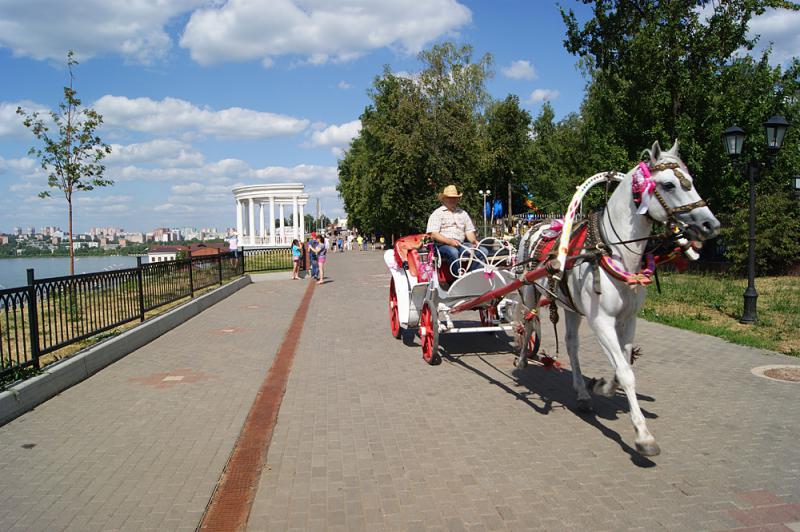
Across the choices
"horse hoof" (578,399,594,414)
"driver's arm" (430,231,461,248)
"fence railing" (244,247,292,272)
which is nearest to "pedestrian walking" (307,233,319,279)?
"fence railing" (244,247,292,272)

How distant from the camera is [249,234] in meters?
58.3

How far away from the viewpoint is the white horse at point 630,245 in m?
4.09

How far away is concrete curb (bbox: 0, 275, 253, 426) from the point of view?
5619mm

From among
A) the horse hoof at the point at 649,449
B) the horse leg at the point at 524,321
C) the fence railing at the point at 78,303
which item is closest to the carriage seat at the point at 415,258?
the horse leg at the point at 524,321

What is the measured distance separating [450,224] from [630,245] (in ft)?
12.0

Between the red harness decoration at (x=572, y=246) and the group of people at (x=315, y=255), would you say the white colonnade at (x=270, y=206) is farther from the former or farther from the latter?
the red harness decoration at (x=572, y=246)

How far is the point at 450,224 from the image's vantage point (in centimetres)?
795

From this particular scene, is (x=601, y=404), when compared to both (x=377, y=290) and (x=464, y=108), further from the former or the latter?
(x=464, y=108)

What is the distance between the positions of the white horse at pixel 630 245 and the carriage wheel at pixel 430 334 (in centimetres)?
268

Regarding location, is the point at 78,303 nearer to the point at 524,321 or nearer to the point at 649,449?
the point at 524,321

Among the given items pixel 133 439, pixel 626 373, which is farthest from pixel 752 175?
pixel 133 439

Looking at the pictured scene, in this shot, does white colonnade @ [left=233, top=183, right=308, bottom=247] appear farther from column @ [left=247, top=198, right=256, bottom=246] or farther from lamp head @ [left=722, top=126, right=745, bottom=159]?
lamp head @ [left=722, top=126, right=745, bottom=159]

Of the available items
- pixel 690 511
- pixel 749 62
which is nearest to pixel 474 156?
pixel 749 62

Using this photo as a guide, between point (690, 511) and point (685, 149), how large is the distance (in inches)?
682
